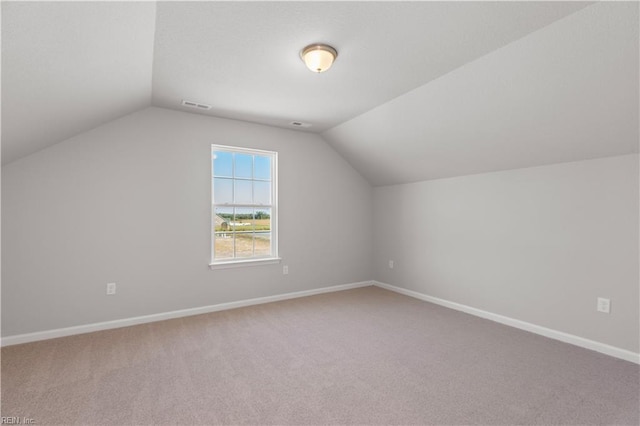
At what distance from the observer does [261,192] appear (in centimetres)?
442

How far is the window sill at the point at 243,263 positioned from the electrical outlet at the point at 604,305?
343 cm

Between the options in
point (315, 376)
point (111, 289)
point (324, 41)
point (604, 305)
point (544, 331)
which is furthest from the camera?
point (111, 289)

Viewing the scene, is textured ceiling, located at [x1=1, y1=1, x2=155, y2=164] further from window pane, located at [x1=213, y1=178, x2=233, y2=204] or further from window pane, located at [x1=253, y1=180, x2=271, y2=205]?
window pane, located at [x1=253, y1=180, x2=271, y2=205]

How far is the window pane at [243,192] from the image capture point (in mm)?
4242

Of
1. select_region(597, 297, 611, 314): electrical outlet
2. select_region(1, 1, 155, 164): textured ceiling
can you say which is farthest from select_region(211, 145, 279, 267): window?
select_region(597, 297, 611, 314): electrical outlet

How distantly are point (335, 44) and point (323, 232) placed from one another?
3011 millimetres

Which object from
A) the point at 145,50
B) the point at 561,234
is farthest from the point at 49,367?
the point at 561,234

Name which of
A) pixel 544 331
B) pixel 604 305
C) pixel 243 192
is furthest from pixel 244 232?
pixel 604 305

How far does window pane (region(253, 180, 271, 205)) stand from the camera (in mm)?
4379

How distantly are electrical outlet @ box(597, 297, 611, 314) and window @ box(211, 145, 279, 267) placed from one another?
11.4 feet

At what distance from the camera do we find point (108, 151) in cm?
334

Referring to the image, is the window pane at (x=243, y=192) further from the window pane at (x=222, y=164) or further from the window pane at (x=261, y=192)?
the window pane at (x=222, y=164)

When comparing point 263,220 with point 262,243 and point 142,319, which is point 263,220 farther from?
point 142,319

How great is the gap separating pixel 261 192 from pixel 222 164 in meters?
0.64
